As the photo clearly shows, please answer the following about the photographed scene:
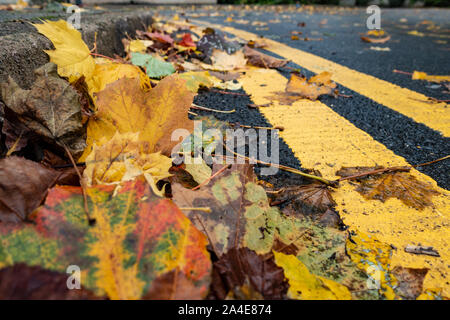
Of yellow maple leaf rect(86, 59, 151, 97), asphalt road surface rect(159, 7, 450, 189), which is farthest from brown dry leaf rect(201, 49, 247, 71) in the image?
yellow maple leaf rect(86, 59, 151, 97)

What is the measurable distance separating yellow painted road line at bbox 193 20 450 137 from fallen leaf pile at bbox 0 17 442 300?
76 centimetres

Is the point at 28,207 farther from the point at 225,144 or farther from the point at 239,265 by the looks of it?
the point at 225,144

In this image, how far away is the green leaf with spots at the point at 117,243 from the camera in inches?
23.0

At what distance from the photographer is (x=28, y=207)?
0.67 m

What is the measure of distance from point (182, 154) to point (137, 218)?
44 cm

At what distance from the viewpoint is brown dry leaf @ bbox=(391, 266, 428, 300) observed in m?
0.72

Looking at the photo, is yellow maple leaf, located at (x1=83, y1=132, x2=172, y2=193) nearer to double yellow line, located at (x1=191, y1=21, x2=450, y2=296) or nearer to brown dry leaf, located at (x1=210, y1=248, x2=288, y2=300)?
brown dry leaf, located at (x1=210, y1=248, x2=288, y2=300)

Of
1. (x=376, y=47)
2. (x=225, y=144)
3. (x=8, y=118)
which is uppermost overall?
(x=376, y=47)

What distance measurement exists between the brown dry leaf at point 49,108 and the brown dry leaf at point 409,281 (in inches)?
38.9

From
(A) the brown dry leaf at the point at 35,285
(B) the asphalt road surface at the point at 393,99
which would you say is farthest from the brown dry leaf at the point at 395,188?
(A) the brown dry leaf at the point at 35,285

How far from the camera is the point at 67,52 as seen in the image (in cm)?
121
